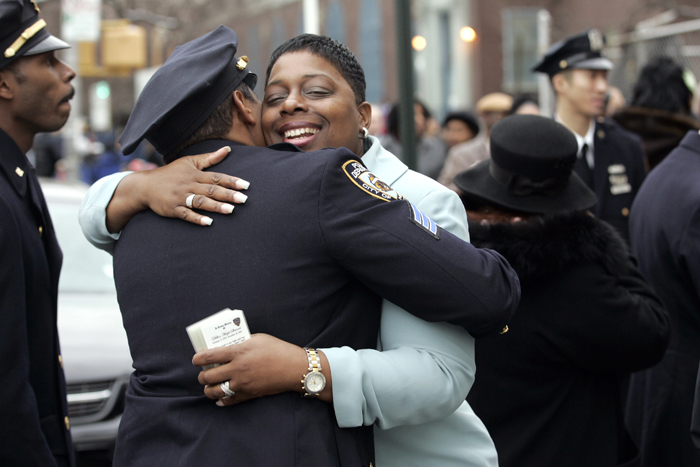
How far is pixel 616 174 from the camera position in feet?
16.1

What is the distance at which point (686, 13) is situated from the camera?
52.9 ft

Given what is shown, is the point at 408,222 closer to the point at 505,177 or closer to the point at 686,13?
the point at 505,177

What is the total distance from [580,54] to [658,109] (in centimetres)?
92

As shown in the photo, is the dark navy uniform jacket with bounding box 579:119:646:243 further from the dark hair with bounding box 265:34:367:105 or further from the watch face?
the watch face

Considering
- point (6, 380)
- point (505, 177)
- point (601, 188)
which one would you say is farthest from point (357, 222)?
Result: point (601, 188)

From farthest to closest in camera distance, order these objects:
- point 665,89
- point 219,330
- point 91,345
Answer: point 665,89, point 91,345, point 219,330

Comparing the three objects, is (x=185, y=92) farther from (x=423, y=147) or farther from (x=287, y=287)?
(x=423, y=147)

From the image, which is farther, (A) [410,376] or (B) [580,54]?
(B) [580,54]

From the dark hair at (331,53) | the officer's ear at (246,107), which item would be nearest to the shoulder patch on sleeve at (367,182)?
the officer's ear at (246,107)

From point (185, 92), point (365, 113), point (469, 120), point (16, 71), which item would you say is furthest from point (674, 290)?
point (469, 120)

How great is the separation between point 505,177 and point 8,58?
193 centimetres

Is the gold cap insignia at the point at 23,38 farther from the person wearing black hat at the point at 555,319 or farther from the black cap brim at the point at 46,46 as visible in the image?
the person wearing black hat at the point at 555,319

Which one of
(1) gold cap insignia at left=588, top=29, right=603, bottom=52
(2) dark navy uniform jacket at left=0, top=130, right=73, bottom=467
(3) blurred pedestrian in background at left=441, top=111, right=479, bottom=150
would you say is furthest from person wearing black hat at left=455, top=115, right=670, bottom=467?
(3) blurred pedestrian in background at left=441, top=111, right=479, bottom=150

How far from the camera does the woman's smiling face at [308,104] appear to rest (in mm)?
2211
